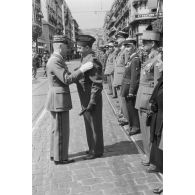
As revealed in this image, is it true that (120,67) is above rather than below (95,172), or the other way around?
above

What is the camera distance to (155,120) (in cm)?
388

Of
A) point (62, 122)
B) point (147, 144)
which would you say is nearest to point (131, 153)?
point (147, 144)

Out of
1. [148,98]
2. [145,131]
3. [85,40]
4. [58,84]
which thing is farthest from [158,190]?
[85,40]

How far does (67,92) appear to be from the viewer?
4828 mm

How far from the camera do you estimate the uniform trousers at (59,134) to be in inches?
192

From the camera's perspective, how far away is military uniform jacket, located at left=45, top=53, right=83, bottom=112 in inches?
181

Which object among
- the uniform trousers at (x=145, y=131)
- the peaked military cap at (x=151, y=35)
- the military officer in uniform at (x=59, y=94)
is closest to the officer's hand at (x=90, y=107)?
the military officer in uniform at (x=59, y=94)

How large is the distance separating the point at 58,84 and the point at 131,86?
5.68 ft

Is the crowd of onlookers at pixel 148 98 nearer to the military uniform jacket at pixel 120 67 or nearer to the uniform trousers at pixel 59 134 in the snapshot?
the military uniform jacket at pixel 120 67

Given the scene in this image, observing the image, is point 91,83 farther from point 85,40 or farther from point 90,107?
point 85,40

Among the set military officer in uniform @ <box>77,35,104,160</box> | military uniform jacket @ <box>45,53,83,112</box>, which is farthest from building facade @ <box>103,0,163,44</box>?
military uniform jacket @ <box>45,53,83,112</box>

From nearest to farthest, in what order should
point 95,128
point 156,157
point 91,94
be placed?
1. point 156,157
2. point 91,94
3. point 95,128
